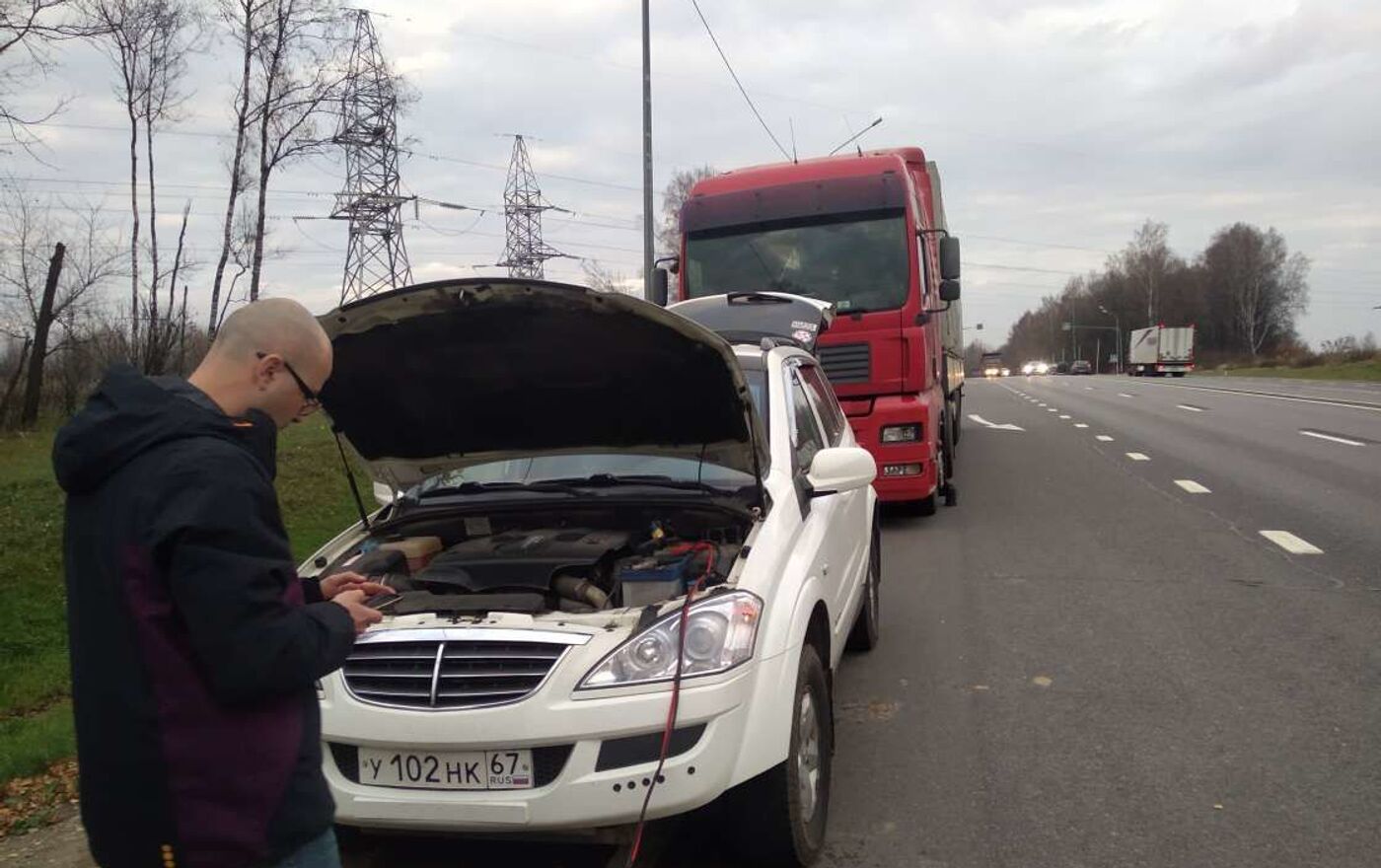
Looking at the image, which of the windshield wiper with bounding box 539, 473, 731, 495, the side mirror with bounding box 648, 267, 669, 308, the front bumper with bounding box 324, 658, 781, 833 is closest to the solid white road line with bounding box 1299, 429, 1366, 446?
the side mirror with bounding box 648, 267, 669, 308

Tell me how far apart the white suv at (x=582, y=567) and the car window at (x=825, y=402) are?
17cm

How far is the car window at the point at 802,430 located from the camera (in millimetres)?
4629

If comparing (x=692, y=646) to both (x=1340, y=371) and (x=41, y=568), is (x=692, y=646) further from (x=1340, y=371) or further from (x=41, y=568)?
(x=1340, y=371)

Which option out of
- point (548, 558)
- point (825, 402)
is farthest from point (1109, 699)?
point (548, 558)

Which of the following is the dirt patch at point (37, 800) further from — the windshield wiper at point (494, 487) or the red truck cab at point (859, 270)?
the red truck cab at point (859, 270)

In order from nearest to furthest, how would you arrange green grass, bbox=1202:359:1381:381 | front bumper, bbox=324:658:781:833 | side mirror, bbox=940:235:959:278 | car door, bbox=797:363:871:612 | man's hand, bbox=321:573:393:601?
man's hand, bbox=321:573:393:601
front bumper, bbox=324:658:781:833
car door, bbox=797:363:871:612
side mirror, bbox=940:235:959:278
green grass, bbox=1202:359:1381:381

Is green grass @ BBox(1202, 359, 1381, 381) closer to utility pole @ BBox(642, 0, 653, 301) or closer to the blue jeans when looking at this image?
utility pole @ BBox(642, 0, 653, 301)

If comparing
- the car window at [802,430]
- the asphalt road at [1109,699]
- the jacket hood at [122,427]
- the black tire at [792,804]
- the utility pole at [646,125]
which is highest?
the utility pole at [646,125]

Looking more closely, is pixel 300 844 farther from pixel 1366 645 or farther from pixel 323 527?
pixel 323 527

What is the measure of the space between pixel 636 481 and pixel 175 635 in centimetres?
281

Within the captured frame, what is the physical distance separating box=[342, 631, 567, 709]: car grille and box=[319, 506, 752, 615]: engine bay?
26cm

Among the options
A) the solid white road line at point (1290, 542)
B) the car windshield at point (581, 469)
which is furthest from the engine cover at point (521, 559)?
the solid white road line at point (1290, 542)

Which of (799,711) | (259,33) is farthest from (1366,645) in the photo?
(259,33)

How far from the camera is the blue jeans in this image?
1.93m
